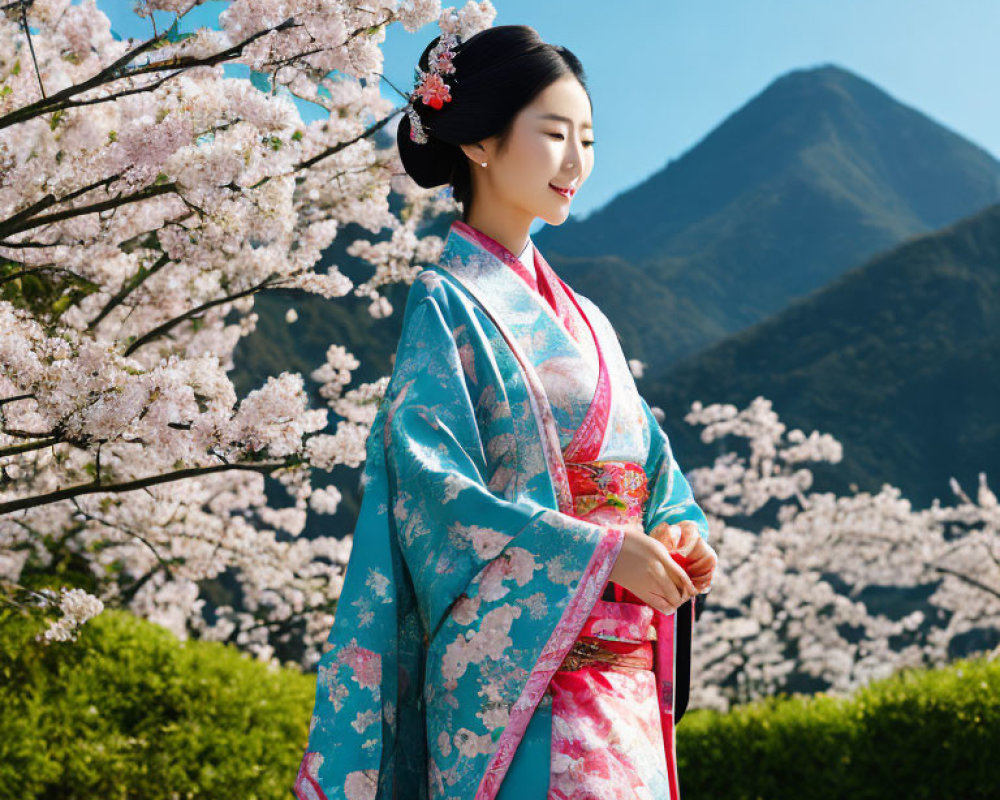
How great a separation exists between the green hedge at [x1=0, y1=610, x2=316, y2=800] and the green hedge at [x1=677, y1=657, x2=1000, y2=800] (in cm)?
256

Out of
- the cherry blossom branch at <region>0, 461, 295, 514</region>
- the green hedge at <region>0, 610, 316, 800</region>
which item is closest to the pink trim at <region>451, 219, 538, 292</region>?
the cherry blossom branch at <region>0, 461, 295, 514</region>

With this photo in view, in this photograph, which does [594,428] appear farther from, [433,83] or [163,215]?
[163,215]

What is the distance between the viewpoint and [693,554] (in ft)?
6.03

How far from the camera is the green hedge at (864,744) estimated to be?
5.27m

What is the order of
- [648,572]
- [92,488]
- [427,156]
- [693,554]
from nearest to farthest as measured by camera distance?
[648,572] → [693,554] → [427,156] → [92,488]

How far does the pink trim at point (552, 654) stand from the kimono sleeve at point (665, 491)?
368 millimetres

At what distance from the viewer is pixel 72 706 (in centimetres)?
539

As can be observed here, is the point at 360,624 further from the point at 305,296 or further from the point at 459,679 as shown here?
the point at 305,296

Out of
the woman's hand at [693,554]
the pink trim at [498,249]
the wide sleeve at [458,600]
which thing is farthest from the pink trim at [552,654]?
the pink trim at [498,249]

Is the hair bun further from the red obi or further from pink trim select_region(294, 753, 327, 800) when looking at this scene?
pink trim select_region(294, 753, 327, 800)

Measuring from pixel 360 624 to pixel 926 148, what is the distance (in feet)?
302

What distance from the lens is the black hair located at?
6.87ft

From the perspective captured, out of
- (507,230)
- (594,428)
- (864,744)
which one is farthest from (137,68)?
(864,744)

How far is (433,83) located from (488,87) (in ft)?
0.41
